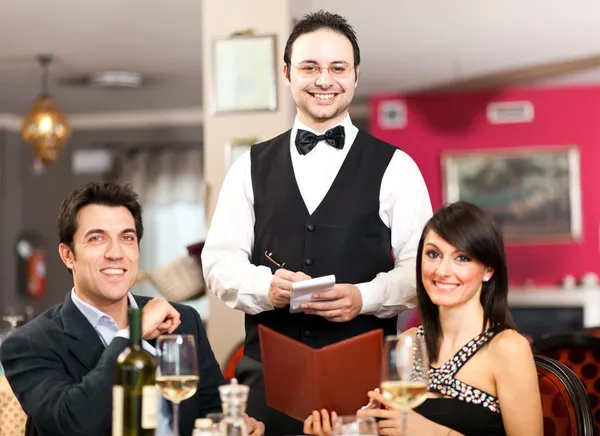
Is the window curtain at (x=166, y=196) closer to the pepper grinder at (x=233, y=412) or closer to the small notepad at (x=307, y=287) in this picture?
the small notepad at (x=307, y=287)

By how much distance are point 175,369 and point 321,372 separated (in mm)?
282

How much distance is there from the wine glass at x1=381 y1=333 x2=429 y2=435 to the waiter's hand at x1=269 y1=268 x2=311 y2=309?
534 mm

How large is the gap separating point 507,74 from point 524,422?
6.39m

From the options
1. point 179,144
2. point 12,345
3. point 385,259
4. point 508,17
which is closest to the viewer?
point 12,345

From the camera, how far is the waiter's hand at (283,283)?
2104 millimetres

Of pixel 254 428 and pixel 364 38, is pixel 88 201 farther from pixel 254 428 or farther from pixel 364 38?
pixel 364 38

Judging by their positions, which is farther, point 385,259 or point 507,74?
point 507,74

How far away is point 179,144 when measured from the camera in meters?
10.1

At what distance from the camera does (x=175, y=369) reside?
1621 mm

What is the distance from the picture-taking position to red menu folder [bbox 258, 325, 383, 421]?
1.72m

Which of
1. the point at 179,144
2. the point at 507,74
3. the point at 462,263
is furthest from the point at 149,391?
the point at 179,144

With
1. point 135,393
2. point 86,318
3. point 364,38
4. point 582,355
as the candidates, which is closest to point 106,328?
point 86,318

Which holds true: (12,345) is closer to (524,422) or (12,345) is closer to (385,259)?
(385,259)

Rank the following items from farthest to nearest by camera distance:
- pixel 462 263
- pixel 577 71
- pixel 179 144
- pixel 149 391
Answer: pixel 179 144 → pixel 577 71 → pixel 462 263 → pixel 149 391
